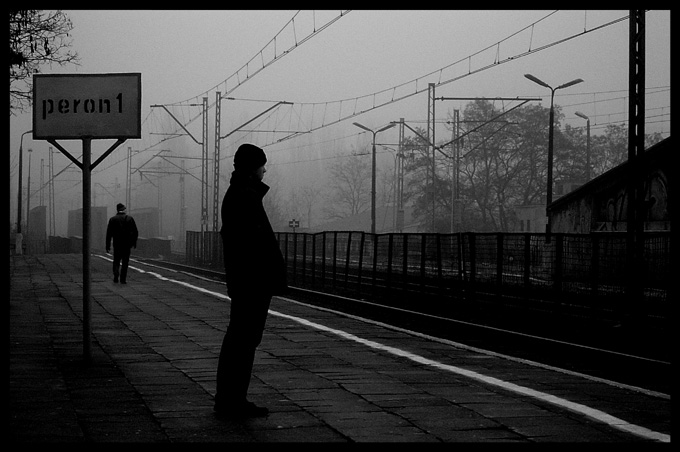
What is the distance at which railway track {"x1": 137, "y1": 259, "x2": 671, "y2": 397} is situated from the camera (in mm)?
9688

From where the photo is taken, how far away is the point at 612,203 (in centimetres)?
3241

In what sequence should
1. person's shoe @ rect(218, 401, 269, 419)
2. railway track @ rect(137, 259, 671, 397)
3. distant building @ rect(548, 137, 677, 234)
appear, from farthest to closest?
distant building @ rect(548, 137, 677, 234), railway track @ rect(137, 259, 671, 397), person's shoe @ rect(218, 401, 269, 419)

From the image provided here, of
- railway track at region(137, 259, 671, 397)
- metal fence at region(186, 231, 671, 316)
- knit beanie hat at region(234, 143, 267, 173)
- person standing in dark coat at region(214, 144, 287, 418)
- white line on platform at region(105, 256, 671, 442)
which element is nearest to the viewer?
white line on platform at region(105, 256, 671, 442)

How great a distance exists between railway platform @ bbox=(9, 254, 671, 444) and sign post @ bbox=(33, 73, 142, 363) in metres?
1.62

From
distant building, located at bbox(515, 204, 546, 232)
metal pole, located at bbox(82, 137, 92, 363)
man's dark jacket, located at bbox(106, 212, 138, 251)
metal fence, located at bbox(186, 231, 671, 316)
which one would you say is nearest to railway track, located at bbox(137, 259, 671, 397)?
metal fence, located at bbox(186, 231, 671, 316)

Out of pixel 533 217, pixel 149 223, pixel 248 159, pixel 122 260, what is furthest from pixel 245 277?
pixel 149 223

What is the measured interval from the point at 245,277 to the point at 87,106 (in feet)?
9.97

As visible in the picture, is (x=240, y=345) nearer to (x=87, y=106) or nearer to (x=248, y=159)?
(x=248, y=159)

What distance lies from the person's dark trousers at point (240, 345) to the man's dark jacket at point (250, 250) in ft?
0.24


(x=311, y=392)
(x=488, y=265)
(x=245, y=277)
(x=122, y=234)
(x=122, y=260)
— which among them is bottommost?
(x=311, y=392)

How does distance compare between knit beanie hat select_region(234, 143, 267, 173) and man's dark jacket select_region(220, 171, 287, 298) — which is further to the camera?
knit beanie hat select_region(234, 143, 267, 173)

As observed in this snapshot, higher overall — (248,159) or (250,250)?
(248,159)

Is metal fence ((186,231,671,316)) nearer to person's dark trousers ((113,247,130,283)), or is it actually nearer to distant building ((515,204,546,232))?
person's dark trousers ((113,247,130,283))

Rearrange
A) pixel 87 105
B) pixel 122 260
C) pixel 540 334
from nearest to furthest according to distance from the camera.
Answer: pixel 87 105 < pixel 540 334 < pixel 122 260
